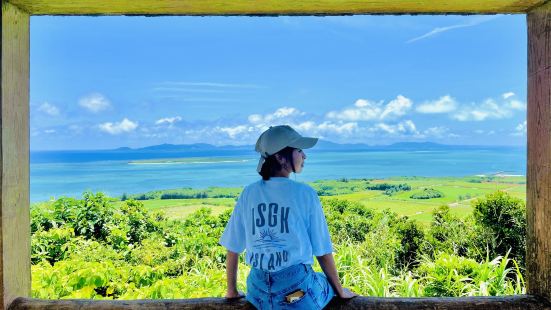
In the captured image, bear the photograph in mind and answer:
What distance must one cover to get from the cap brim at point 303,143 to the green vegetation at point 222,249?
1953 mm

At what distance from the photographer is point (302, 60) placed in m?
18.3

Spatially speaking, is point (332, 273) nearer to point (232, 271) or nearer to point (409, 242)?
point (232, 271)

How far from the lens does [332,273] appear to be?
2.10m

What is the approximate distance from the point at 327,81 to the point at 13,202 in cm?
1618

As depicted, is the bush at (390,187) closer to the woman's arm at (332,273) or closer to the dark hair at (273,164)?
the woman's arm at (332,273)

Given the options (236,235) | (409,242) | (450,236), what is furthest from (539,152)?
(450,236)

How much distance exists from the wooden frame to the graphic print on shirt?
0.34 meters

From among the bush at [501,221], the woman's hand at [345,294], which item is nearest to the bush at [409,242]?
the bush at [501,221]

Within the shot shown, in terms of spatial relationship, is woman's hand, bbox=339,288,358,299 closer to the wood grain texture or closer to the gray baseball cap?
the gray baseball cap

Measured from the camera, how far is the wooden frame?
7.16 feet

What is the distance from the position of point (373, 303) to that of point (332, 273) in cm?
26

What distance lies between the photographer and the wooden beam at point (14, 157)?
217 centimetres

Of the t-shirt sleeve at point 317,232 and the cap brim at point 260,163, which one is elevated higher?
the cap brim at point 260,163

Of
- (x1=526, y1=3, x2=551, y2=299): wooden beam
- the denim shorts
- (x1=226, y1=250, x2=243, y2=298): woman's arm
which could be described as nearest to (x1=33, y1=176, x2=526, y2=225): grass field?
(x1=526, y1=3, x2=551, y2=299): wooden beam
